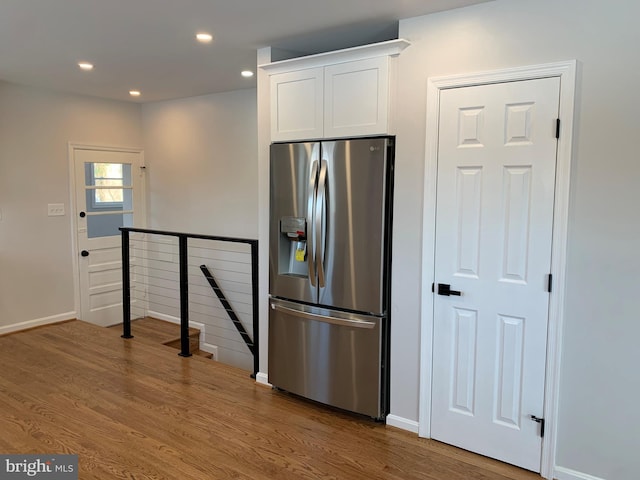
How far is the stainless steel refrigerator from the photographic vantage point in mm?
2965

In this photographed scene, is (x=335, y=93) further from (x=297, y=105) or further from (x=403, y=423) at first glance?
(x=403, y=423)

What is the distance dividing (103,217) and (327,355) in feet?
12.6

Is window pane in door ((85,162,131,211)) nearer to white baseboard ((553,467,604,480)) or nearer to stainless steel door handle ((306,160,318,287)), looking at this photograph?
stainless steel door handle ((306,160,318,287))

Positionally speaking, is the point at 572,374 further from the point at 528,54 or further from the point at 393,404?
the point at 528,54

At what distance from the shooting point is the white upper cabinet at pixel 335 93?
9.43ft

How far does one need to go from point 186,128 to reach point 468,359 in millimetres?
4313

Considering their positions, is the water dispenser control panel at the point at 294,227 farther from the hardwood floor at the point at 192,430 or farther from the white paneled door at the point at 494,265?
the hardwood floor at the point at 192,430

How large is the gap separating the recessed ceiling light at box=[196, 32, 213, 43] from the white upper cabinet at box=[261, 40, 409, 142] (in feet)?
1.34

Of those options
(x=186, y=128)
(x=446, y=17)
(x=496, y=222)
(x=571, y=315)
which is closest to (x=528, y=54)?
(x=446, y=17)

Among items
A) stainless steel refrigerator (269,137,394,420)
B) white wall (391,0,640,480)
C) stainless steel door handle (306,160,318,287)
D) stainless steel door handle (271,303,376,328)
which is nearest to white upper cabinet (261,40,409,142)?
stainless steel refrigerator (269,137,394,420)

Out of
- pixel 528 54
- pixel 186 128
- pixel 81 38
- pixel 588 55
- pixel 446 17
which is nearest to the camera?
pixel 588 55

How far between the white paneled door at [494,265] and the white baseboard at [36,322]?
14.5ft

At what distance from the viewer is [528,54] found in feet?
8.05

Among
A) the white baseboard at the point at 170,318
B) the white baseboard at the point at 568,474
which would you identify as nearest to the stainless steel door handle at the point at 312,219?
the white baseboard at the point at 568,474
